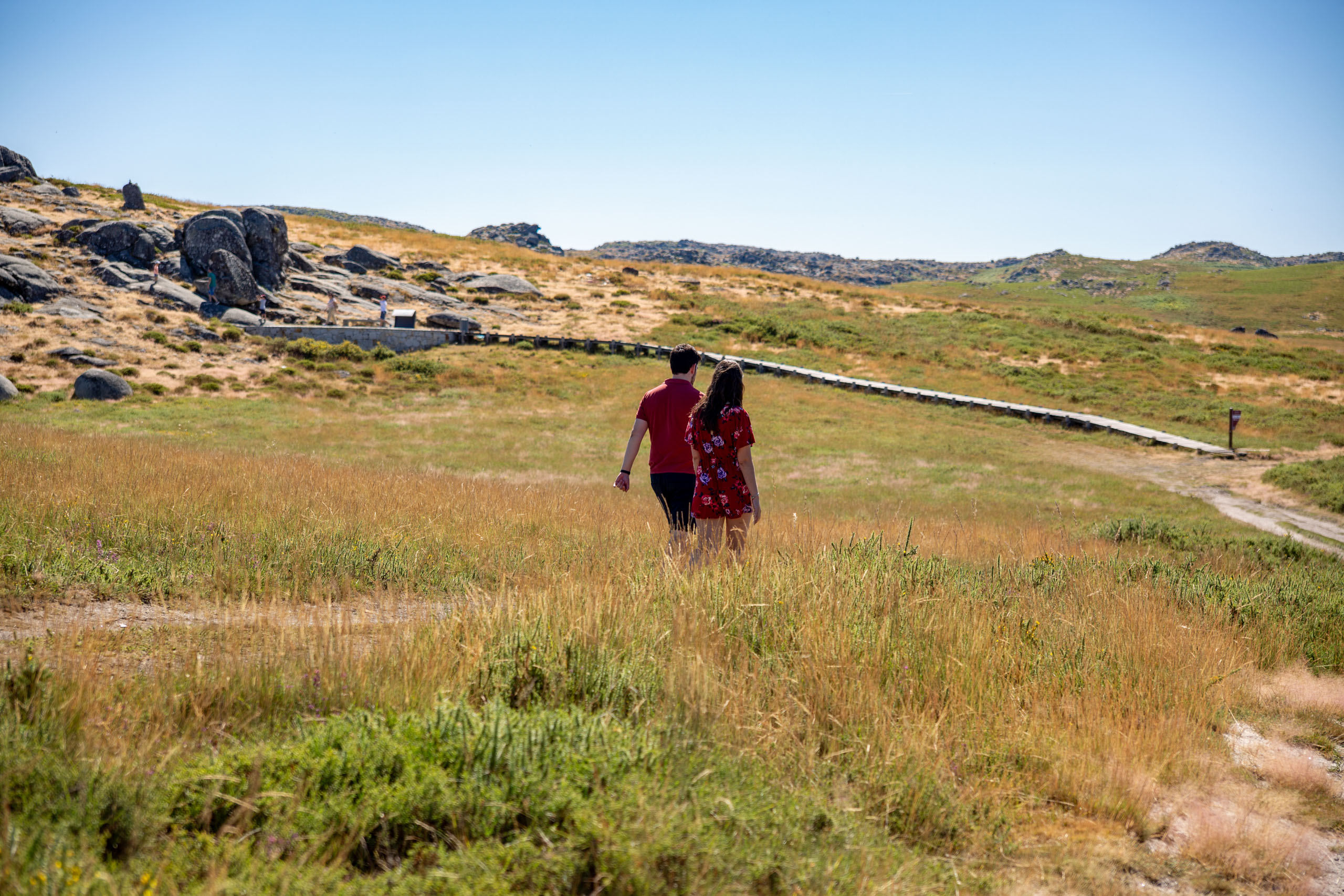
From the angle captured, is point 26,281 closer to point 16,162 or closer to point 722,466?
point 16,162

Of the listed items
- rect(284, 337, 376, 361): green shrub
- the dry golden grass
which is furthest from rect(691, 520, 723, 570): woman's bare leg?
rect(284, 337, 376, 361): green shrub

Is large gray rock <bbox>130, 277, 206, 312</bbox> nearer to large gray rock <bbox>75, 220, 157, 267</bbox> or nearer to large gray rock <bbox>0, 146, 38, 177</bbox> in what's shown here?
large gray rock <bbox>75, 220, 157, 267</bbox>

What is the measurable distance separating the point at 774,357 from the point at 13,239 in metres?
36.4

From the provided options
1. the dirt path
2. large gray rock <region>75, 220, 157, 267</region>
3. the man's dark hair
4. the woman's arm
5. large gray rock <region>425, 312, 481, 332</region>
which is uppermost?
large gray rock <region>75, 220, 157, 267</region>

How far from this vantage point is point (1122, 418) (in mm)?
30562

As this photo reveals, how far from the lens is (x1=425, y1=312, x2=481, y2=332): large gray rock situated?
40.4 m

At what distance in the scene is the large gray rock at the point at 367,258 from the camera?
51844 mm

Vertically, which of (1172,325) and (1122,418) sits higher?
(1172,325)

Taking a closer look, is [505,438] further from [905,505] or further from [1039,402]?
[1039,402]

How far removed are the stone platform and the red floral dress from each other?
32.0 meters

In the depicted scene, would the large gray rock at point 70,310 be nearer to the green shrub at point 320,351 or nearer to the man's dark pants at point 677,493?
the green shrub at point 320,351

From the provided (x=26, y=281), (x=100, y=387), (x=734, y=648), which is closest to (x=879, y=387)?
(x=100, y=387)

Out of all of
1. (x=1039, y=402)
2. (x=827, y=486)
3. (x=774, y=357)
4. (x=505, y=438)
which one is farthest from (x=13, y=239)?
(x=1039, y=402)

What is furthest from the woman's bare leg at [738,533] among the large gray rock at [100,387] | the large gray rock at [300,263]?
the large gray rock at [300,263]
